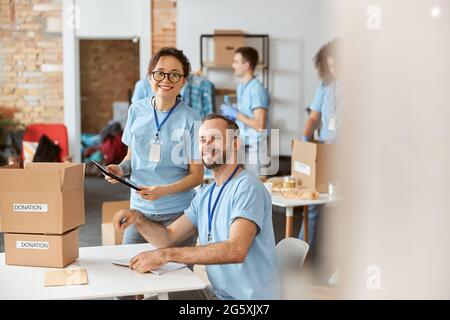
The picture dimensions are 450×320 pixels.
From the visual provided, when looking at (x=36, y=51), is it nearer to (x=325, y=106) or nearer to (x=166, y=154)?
(x=325, y=106)

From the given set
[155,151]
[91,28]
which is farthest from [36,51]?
[155,151]

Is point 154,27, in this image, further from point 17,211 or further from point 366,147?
point 366,147

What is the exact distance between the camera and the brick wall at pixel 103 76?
8719 millimetres

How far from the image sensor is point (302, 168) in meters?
3.48

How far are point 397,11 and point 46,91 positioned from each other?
19.0ft

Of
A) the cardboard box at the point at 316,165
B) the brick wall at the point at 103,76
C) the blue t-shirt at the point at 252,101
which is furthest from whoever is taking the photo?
the brick wall at the point at 103,76

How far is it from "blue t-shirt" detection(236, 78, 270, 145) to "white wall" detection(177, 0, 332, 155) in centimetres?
264

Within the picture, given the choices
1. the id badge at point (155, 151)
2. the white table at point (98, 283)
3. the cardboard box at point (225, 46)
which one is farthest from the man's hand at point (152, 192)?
the cardboard box at point (225, 46)

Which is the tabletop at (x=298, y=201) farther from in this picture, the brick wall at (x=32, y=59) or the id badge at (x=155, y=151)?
the brick wall at (x=32, y=59)

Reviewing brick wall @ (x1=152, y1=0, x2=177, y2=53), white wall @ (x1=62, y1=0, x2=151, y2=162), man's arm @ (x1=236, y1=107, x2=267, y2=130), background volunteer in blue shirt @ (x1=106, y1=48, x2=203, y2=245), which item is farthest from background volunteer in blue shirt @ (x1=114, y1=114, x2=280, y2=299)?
brick wall @ (x1=152, y1=0, x2=177, y2=53)

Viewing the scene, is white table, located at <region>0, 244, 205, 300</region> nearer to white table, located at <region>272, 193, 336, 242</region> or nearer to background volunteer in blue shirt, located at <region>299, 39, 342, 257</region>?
white table, located at <region>272, 193, 336, 242</region>

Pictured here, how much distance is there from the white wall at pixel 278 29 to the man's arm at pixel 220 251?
5.15m
